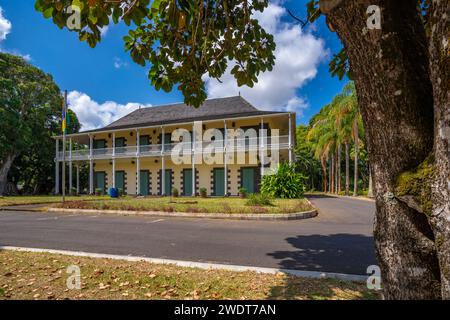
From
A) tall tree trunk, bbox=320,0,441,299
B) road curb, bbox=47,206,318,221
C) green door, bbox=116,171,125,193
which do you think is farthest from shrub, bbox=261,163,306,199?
tall tree trunk, bbox=320,0,441,299

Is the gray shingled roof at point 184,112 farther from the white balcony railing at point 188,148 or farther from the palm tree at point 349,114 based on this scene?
the palm tree at point 349,114

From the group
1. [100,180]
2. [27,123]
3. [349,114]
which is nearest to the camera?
[349,114]

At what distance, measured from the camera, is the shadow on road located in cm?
453

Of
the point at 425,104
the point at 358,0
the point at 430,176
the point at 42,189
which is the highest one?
the point at 358,0

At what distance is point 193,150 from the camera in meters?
22.6

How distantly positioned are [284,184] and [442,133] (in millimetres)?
16648

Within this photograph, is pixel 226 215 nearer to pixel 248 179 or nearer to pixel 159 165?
pixel 248 179

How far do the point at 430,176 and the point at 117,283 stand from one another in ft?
12.2

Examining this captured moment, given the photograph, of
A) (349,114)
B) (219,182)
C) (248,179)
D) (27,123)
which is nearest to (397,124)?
(248,179)

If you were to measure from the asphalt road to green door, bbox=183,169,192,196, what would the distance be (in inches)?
589

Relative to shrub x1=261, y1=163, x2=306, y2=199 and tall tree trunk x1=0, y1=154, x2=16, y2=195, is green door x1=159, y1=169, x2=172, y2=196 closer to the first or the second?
shrub x1=261, y1=163, x2=306, y2=199

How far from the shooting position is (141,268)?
430 centimetres
